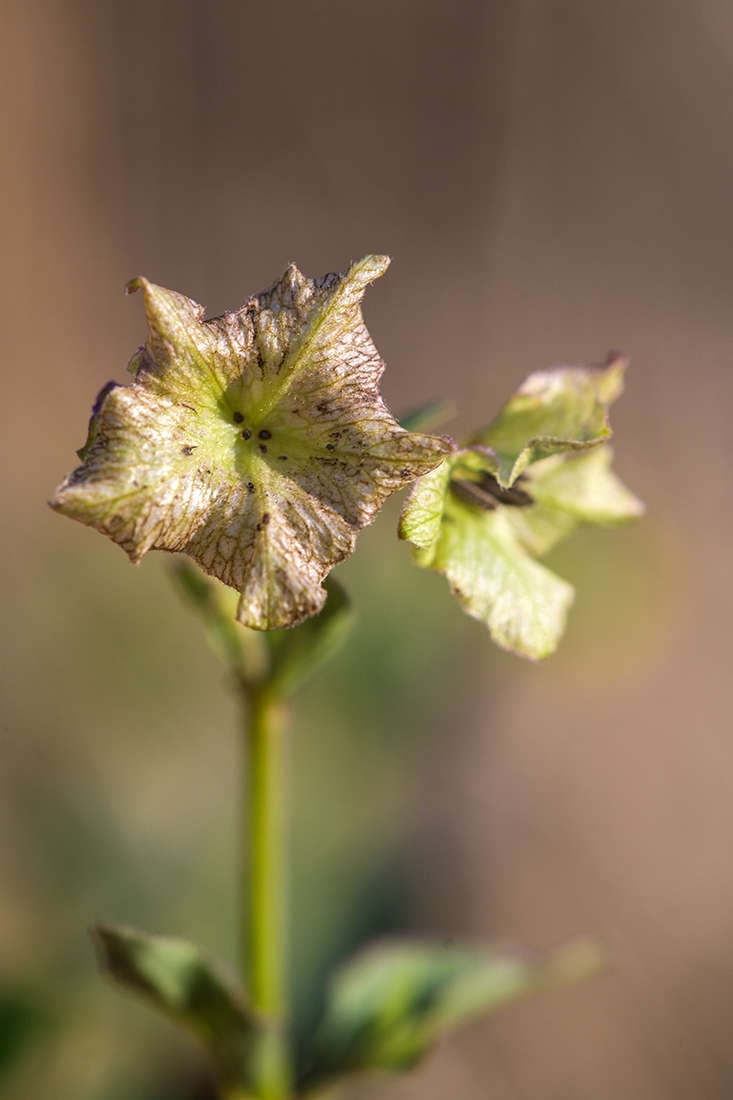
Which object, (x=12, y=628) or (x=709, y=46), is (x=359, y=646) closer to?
(x=12, y=628)

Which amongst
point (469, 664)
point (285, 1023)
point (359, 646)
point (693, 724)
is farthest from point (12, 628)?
point (693, 724)

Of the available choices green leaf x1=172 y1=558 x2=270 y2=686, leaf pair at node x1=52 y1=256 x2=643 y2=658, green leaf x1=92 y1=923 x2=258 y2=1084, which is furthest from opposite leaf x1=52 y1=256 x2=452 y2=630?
green leaf x1=92 y1=923 x2=258 y2=1084

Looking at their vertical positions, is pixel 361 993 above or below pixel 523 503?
below

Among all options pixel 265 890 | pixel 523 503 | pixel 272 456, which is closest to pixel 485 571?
pixel 523 503

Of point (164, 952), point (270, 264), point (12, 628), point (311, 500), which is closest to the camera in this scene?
point (311, 500)

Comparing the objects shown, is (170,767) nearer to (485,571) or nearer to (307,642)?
(307,642)

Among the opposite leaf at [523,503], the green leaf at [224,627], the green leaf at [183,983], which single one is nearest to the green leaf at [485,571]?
the opposite leaf at [523,503]

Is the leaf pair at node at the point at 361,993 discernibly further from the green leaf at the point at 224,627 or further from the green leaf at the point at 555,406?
the green leaf at the point at 555,406
